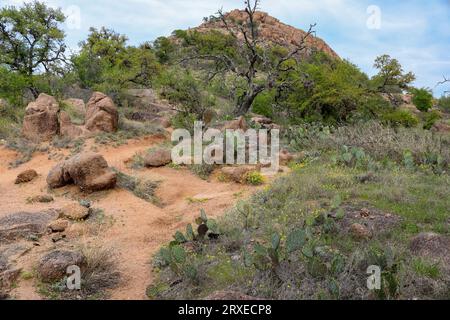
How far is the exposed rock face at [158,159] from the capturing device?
10.3 meters

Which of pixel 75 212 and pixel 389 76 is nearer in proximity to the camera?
pixel 75 212

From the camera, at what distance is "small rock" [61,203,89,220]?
22.4 ft

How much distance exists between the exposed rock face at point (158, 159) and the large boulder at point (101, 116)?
3.58 meters

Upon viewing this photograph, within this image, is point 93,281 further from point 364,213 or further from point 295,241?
point 364,213

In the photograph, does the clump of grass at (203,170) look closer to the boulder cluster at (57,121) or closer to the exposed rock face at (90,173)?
the exposed rock face at (90,173)

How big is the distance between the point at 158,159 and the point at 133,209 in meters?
3.00

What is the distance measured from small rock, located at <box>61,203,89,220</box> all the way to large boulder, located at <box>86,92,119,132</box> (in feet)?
21.8

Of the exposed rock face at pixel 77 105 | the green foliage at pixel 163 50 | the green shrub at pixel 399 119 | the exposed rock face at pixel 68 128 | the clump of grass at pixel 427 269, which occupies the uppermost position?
the green foliage at pixel 163 50

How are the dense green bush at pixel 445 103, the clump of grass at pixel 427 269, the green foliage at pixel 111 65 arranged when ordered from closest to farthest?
the clump of grass at pixel 427 269 → the green foliage at pixel 111 65 → the dense green bush at pixel 445 103

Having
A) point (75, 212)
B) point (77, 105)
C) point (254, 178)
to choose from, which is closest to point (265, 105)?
point (77, 105)

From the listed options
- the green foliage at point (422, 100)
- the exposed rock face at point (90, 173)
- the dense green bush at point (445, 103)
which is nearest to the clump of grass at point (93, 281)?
the exposed rock face at point (90, 173)

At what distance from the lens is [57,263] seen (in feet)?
15.4

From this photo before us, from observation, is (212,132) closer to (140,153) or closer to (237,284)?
(140,153)
